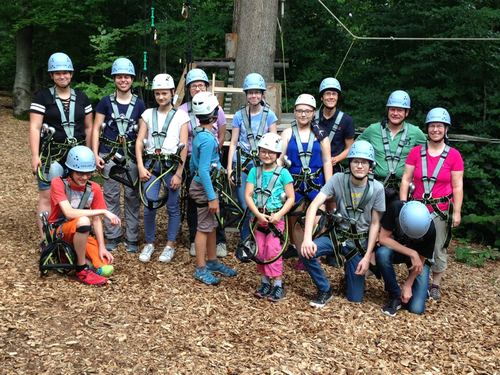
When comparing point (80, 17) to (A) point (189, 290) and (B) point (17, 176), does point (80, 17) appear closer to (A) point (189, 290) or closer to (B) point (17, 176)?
(B) point (17, 176)

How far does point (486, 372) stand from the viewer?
4199 mm

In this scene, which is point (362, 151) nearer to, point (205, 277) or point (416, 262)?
point (416, 262)

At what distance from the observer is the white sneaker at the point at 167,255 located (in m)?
5.74

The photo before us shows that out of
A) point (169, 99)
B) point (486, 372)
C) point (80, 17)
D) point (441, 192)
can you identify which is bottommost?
point (486, 372)

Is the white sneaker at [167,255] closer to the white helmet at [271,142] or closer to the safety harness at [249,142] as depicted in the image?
the safety harness at [249,142]

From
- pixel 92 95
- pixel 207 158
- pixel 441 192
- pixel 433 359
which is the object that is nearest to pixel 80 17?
pixel 92 95

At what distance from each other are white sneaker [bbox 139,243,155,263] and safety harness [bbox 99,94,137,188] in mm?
667

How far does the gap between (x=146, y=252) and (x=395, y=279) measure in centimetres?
255

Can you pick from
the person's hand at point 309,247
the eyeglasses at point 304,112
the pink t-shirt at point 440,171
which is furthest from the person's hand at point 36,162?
the pink t-shirt at point 440,171

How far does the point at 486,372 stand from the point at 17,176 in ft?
26.9

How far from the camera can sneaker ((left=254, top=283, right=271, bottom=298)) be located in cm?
508

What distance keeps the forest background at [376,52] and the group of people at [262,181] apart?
8.20ft

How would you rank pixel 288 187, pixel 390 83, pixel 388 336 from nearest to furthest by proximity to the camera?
pixel 388 336 < pixel 288 187 < pixel 390 83

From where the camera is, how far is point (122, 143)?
580 cm
